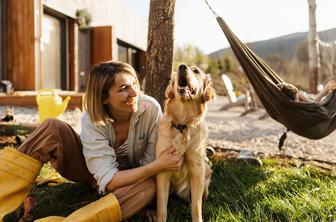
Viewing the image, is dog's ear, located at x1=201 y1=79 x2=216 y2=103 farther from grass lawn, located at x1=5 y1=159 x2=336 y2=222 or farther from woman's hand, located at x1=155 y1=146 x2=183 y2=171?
grass lawn, located at x1=5 y1=159 x2=336 y2=222

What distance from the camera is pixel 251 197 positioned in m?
2.34

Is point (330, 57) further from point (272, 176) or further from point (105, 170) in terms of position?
point (105, 170)

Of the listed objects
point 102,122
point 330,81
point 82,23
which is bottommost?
point 102,122

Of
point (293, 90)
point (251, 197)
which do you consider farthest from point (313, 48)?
point (251, 197)

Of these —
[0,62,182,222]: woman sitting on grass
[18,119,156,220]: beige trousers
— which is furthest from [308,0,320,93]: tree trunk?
[18,119,156,220]: beige trousers

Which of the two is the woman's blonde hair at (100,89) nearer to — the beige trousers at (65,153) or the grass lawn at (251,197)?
the beige trousers at (65,153)

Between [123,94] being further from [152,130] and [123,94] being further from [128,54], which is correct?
[128,54]

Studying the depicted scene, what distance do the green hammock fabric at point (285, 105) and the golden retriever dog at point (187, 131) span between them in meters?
1.37

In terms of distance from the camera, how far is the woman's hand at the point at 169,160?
6.29ft

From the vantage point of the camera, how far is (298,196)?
87.4 inches

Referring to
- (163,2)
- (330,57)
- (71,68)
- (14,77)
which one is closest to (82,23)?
(71,68)

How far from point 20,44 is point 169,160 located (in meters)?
5.91

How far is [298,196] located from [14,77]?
6167mm

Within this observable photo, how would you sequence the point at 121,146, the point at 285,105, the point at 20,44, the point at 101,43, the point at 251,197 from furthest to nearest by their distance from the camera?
the point at 101,43
the point at 20,44
the point at 285,105
the point at 251,197
the point at 121,146
